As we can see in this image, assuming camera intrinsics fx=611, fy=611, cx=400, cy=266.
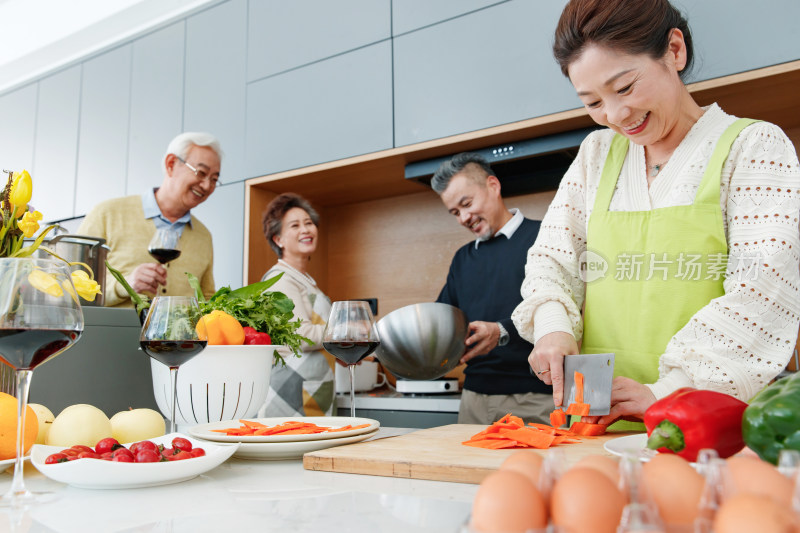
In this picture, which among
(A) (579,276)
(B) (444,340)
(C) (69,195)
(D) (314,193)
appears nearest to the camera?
(A) (579,276)

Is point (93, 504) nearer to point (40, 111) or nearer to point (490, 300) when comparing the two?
point (490, 300)

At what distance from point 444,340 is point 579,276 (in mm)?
335

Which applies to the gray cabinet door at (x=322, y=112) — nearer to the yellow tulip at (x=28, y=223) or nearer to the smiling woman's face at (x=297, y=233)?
the smiling woman's face at (x=297, y=233)

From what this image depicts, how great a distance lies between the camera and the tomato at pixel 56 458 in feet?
1.90

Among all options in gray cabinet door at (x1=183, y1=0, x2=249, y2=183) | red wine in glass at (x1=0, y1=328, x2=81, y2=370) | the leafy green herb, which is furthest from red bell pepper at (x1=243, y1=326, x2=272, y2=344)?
gray cabinet door at (x1=183, y1=0, x2=249, y2=183)

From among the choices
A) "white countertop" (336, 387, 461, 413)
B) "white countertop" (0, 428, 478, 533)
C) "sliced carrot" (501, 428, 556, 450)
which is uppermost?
"sliced carrot" (501, 428, 556, 450)

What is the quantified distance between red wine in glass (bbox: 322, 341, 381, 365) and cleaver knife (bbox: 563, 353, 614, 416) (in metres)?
0.29

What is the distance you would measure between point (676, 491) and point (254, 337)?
2.31ft

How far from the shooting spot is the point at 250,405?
0.89 meters

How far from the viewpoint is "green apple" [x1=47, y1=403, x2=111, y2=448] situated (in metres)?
0.69

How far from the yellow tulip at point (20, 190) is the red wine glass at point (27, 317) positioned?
21 cm

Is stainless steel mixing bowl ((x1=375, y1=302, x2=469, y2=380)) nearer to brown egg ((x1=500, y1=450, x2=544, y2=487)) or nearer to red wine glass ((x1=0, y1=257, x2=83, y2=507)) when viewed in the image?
red wine glass ((x1=0, y1=257, x2=83, y2=507))

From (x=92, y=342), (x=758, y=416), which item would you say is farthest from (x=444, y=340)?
(x=758, y=416)

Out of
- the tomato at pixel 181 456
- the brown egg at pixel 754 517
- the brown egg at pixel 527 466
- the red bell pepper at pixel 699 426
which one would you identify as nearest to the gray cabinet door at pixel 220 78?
the tomato at pixel 181 456
